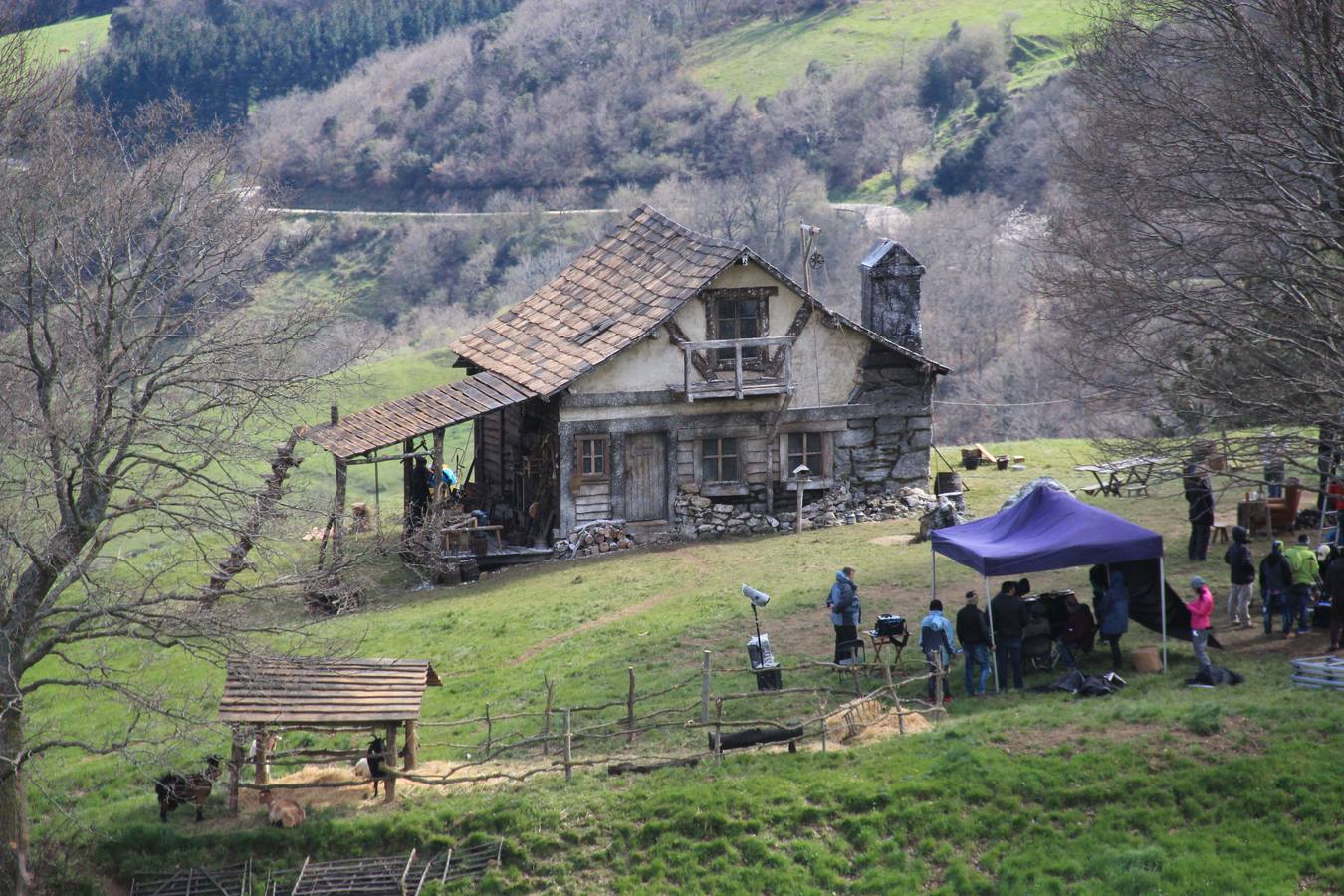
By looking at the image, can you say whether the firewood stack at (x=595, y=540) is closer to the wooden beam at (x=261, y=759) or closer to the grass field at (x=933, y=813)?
the grass field at (x=933, y=813)

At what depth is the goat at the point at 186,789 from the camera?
60.0ft

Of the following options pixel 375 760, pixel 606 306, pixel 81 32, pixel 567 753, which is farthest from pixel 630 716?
pixel 81 32

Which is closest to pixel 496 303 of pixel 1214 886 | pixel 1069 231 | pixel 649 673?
pixel 1069 231

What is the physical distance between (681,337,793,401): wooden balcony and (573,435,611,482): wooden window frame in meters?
1.90

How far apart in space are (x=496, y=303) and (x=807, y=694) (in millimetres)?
61966

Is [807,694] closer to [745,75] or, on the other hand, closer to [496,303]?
[496,303]

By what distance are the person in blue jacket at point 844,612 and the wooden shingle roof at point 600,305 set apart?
10149mm

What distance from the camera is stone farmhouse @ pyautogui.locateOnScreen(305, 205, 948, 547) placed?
30641 mm

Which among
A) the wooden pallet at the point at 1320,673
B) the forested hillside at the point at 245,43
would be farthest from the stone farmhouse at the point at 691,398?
the forested hillside at the point at 245,43

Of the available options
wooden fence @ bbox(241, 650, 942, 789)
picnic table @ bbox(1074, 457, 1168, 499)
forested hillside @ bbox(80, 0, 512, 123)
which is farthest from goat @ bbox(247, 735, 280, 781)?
forested hillside @ bbox(80, 0, 512, 123)

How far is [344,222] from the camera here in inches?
3440

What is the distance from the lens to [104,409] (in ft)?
55.7

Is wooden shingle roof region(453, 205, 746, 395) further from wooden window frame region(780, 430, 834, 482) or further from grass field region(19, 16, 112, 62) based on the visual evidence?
grass field region(19, 16, 112, 62)

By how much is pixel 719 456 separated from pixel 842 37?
81752 mm
